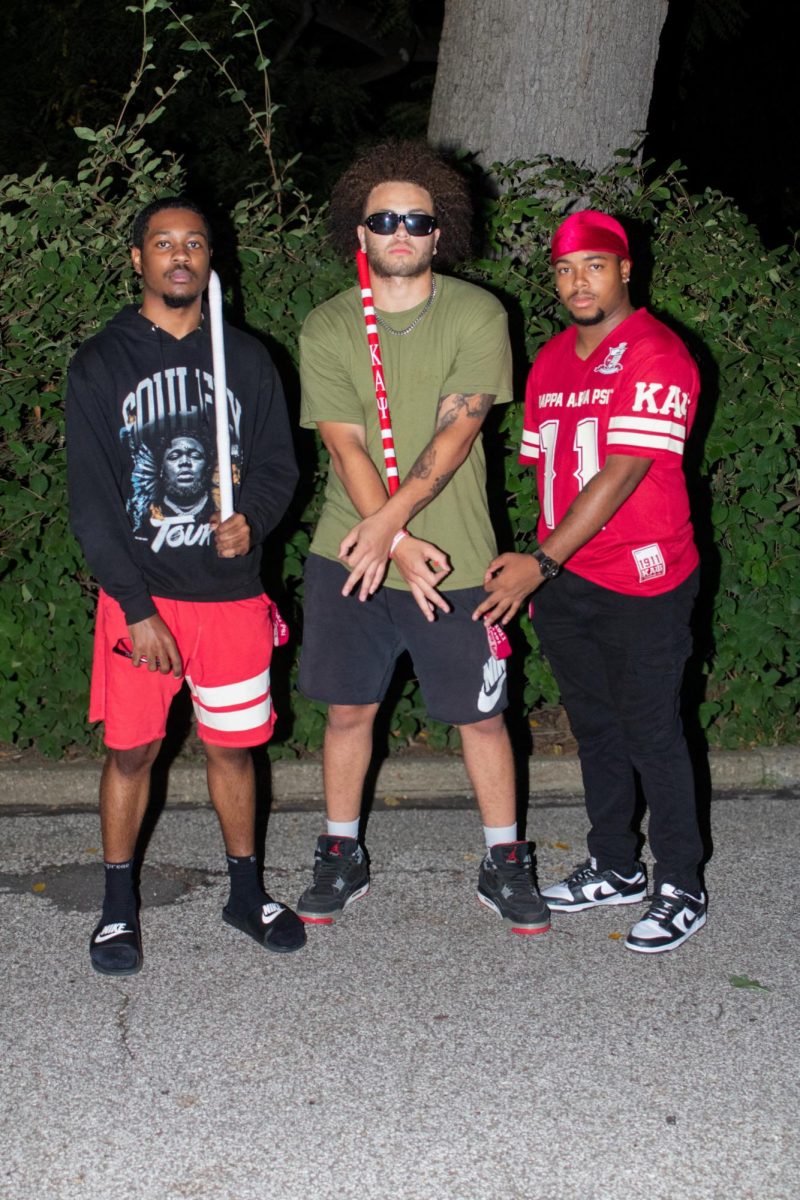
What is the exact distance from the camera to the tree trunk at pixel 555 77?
6406mm

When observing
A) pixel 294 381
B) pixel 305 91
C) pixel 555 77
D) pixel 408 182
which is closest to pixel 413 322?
pixel 408 182

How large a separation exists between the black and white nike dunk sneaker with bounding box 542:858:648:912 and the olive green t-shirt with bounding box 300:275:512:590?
3.45 feet

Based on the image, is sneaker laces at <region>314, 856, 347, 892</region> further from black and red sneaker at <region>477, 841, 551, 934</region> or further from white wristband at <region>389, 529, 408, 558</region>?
white wristband at <region>389, 529, 408, 558</region>

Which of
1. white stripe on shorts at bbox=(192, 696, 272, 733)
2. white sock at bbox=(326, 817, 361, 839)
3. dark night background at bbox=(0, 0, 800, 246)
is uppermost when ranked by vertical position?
dark night background at bbox=(0, 0, 800, 246)

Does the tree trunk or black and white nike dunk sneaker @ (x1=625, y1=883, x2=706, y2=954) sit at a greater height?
the tree trunk

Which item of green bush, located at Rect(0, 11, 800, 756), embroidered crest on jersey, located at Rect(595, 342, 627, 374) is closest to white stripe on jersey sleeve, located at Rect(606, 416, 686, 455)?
embroidered crest on jersey, located at Rect(595, 342, 627, 374)

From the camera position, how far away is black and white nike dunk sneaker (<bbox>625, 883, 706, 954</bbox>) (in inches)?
155

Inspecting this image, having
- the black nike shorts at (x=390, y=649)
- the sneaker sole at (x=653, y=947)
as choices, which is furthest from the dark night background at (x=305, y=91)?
the sneaker sole at (x=653, y=947)

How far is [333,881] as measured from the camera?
423 cm

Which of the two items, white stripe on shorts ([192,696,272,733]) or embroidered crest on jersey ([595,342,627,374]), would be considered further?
white stripe on shorts ([192,696,272,733])

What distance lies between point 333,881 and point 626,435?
5.50 ft

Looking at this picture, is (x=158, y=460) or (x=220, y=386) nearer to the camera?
(x=220, y=386)

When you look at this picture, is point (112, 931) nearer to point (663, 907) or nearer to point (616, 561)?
point (663, 907)

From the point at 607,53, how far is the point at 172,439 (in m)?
3.84
